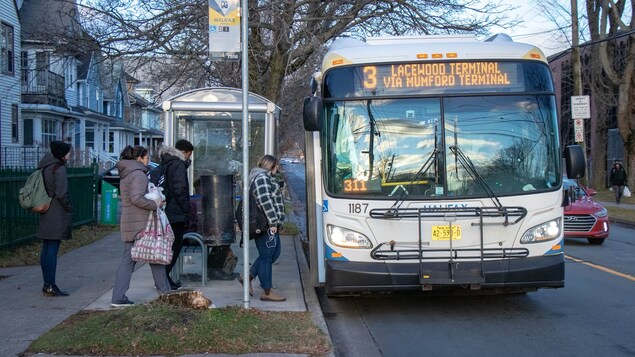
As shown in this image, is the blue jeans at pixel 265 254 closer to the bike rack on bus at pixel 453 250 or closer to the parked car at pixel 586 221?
the bike rack on bus at pixel 453 250

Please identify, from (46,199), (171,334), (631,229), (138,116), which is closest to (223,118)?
(46,199)

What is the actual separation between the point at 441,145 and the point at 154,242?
11.0 ft

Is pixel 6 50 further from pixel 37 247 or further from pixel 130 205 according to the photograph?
pixel 130 205

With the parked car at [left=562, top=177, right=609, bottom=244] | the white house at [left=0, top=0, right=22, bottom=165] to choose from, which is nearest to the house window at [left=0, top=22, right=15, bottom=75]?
the white house at [left=0, top=0, right=22, bottom=165]

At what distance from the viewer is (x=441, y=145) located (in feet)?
25.4

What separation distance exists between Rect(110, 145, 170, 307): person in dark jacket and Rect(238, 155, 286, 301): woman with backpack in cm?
120

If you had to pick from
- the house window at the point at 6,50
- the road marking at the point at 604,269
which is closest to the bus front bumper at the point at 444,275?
the road marking at the point at 604,269

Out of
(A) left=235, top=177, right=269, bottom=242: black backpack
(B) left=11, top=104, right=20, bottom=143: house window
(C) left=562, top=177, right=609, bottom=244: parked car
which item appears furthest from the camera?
(B) left=11, top=104, right=20, bottom=143: house window

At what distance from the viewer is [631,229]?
20.6 meters

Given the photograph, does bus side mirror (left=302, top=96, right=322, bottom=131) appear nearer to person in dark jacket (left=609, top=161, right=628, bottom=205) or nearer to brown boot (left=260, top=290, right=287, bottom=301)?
brown boot (left=260, top=290, right=287, bottom=301)

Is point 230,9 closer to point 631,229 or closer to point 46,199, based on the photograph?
point 46,199

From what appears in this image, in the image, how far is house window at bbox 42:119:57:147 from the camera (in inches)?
1310

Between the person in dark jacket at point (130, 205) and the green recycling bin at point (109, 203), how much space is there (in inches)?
386

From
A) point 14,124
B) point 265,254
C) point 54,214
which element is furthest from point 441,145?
point 14,124
